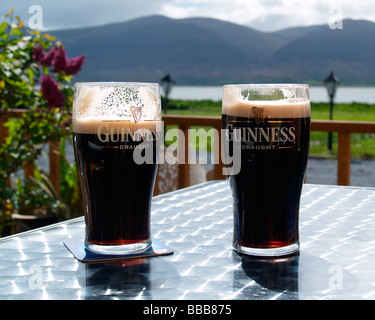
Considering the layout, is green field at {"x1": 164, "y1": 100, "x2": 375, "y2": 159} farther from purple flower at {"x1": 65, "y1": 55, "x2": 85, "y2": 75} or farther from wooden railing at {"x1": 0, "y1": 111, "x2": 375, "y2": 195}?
purple flower at {"x1": 65, "y1": 55, "x2": 85, "y2": 75}

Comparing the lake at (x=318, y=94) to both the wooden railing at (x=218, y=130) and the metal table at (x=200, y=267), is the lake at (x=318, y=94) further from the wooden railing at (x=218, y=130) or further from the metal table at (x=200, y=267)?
the metal table at (x=200, y=267)

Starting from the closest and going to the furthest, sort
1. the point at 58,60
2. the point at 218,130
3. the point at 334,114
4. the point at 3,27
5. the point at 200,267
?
1. the point at 200,267
2. the point at 3,27
3. the point at 58,60
4. the point at 218,130
5. the point at 334,114

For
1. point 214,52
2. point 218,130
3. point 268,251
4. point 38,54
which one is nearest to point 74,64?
point 38,54

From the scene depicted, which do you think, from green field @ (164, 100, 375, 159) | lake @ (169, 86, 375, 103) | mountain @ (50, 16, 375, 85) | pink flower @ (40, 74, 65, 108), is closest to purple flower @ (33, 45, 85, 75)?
pink flower @ (40, 74, 65, 108)

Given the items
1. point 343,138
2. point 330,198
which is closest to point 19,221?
point 343,138

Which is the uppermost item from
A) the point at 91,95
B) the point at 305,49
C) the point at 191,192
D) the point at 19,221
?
the point at 305,49

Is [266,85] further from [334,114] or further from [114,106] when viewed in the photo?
[334,114]
